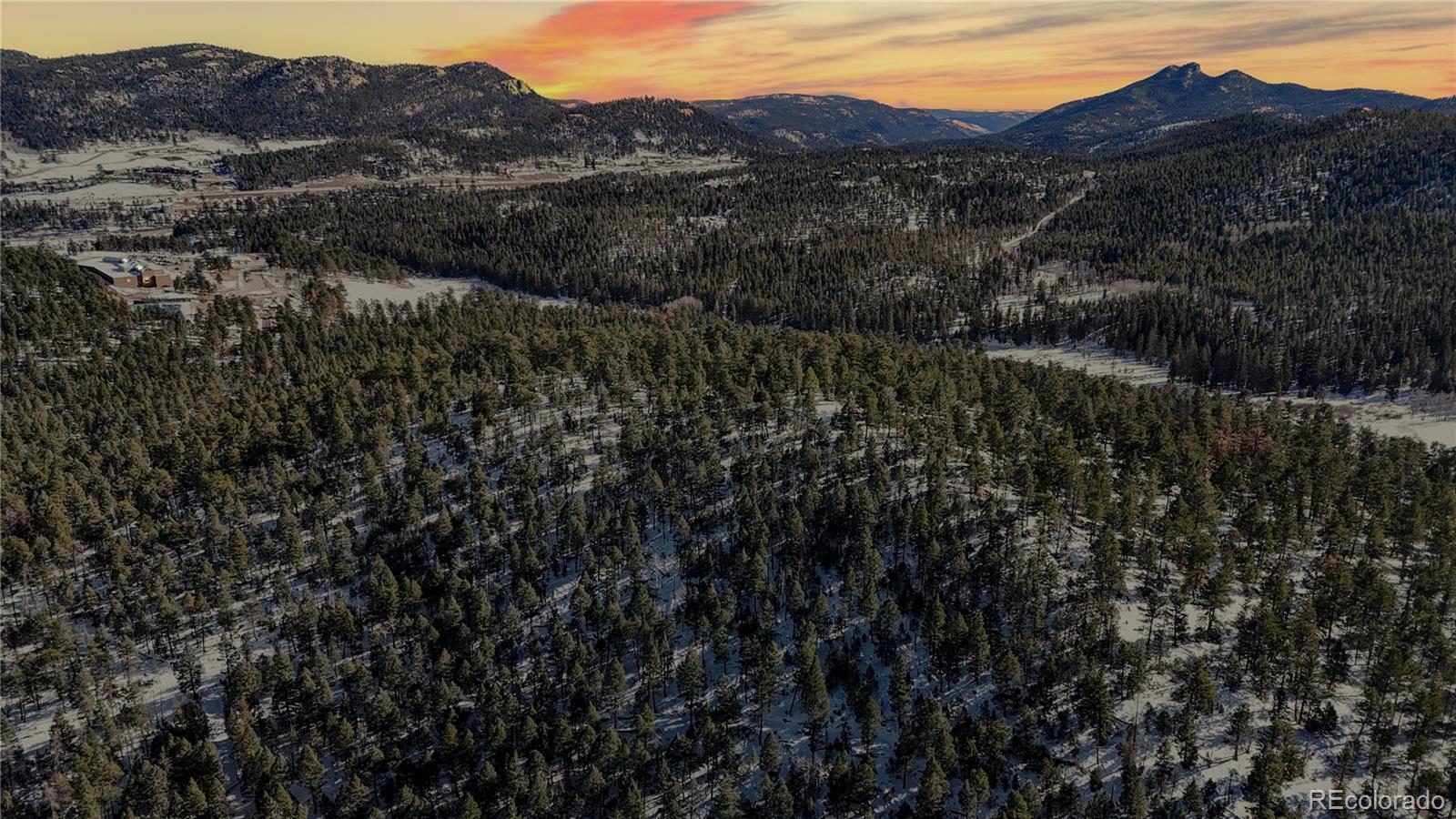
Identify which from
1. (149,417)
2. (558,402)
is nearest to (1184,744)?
(558,402)

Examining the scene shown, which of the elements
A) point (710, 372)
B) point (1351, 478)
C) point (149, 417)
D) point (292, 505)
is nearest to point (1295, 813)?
point (1351, 478)

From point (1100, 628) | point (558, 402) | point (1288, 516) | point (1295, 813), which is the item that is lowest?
point (1295, 813)

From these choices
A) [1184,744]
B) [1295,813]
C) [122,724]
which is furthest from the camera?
[122,724]

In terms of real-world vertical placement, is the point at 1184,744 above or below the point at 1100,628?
below

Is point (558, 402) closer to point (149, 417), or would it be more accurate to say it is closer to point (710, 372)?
point (710, 372)

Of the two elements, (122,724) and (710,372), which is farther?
(710,372)

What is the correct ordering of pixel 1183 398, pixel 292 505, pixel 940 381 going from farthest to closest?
1. pixel 1183 398
2. pixel 940 381
3. pixel 292 505
